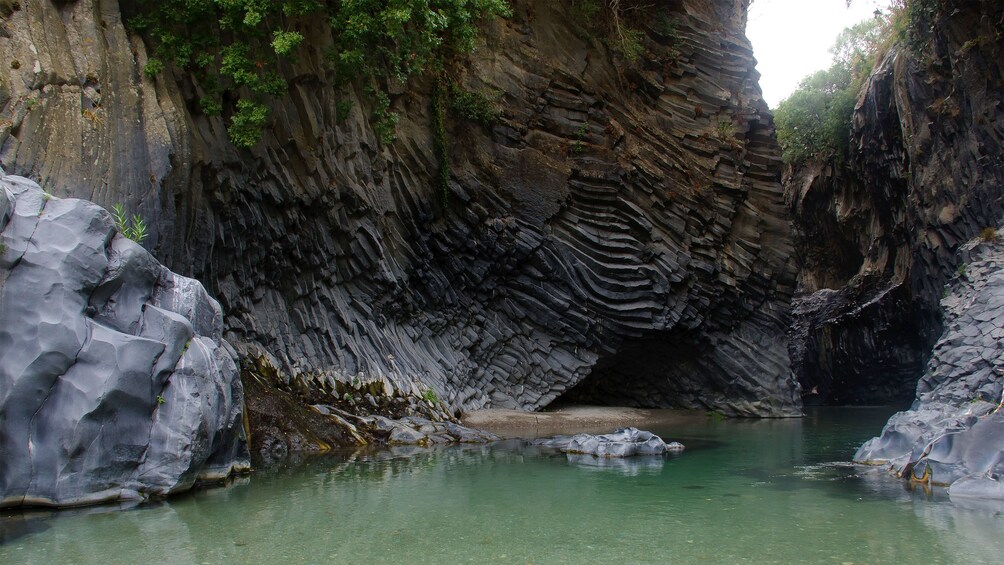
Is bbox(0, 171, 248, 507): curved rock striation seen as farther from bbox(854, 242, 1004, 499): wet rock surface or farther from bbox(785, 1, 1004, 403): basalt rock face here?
bbox(785, 1, 1004, 403): basalt rock face

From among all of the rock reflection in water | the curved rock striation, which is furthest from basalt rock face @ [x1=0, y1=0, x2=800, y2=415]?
the rock reflection in water

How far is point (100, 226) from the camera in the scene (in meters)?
8.35

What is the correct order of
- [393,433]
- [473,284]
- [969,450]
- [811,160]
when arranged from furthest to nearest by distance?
[811,160]
[473,284]
[393,433]
[969,450]

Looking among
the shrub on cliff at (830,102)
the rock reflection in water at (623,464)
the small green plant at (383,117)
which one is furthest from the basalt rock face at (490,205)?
the shrub on cliff at (830,102)

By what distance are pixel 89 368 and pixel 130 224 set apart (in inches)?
169

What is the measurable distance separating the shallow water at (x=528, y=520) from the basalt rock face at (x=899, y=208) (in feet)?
43.9

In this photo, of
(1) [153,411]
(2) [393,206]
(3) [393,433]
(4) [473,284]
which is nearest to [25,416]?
(1) [153,411]

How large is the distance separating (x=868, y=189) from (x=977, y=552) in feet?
89.8

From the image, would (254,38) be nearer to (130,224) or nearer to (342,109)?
(342,109)

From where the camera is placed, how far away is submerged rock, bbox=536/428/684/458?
44.1 ft

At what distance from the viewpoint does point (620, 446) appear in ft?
44.3

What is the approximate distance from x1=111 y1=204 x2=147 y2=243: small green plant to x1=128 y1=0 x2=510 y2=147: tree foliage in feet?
8.74

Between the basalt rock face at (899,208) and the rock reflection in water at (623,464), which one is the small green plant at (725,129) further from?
the rock reflection in water at (623,464)

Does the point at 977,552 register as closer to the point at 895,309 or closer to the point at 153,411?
the point at 153,411
